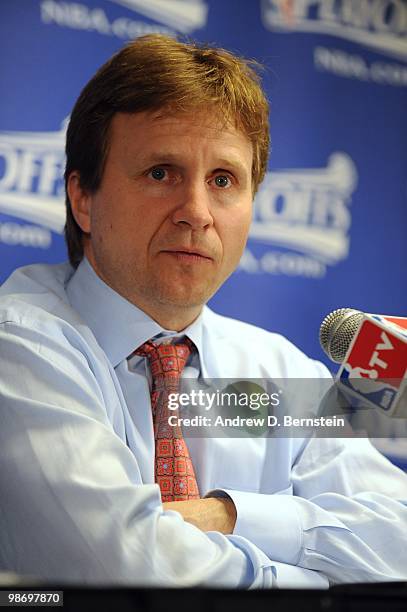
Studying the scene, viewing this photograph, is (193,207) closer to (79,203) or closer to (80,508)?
(79,203)

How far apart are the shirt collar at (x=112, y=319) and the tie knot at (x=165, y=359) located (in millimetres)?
25

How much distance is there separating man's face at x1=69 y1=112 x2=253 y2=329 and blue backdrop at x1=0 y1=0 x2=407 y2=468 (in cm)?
90

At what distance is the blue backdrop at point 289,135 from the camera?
8.80ft

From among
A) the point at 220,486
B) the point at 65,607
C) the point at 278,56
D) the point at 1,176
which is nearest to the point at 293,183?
the point at 278,56

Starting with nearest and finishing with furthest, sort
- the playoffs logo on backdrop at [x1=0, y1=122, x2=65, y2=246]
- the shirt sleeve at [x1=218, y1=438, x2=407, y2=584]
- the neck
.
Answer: the shirt sleeve at [x1=218, y1=438, x2=407, y2=584], the neck, the playoffs logo on backdrop at [x1=0, y1=122, x2=65, y2=246]

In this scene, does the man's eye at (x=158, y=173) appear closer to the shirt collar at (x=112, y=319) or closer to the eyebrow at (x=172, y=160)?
the eyebrow at (x=172, y=160)

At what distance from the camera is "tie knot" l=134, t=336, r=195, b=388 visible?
175 centimetres

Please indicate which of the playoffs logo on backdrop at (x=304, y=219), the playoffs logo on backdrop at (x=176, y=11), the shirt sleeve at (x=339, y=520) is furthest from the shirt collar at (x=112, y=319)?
the playoffs logo on backdrop at (x=176, y=11)

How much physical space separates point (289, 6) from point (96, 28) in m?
0.77

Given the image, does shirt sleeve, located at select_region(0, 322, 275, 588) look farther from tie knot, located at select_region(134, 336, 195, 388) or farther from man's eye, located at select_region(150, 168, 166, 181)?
man's eye, located at select_region(150, 168, 166, 181)

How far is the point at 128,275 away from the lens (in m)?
1.83

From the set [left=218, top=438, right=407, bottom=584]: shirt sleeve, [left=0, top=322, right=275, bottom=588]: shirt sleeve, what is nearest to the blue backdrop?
[left=218, top=438, right=407, bottom=584]: shirt sleeve

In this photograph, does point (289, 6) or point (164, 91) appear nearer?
point (164, 91)

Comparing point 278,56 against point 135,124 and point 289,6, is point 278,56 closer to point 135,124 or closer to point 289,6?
point 289,6
